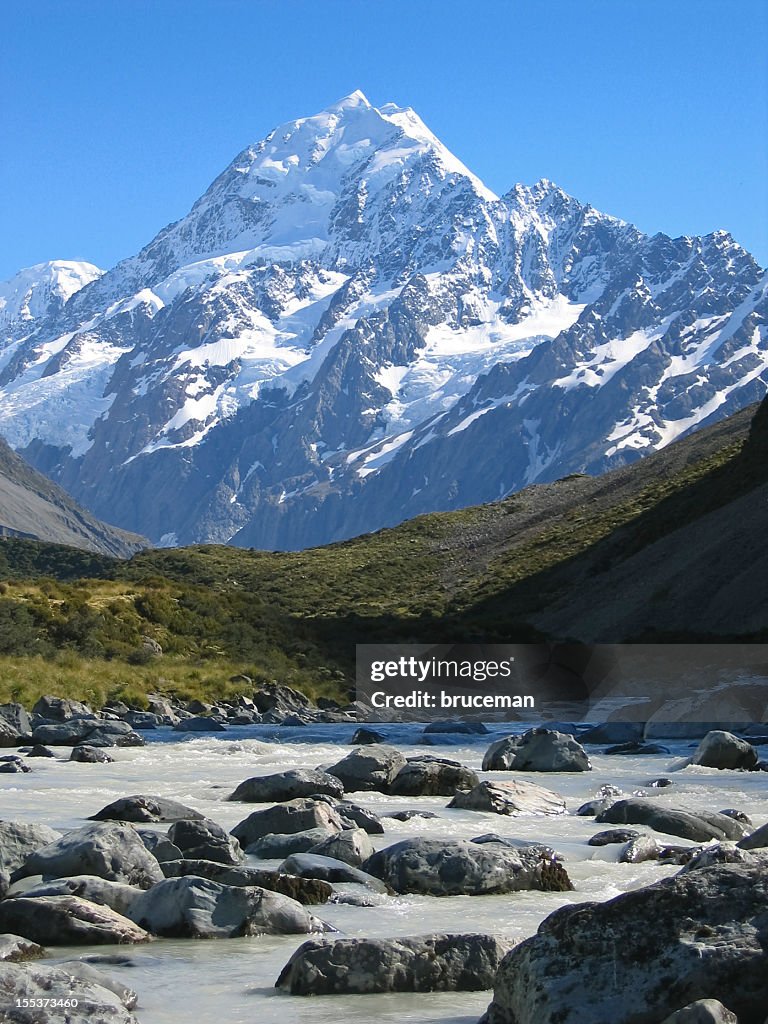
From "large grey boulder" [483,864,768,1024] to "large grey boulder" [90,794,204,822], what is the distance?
33.3 feet

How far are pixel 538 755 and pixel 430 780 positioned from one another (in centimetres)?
610

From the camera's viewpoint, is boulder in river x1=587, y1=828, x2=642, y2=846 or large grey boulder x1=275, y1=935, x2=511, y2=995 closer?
large grey boulder x1=275, y1=935, x2=511, y2=995

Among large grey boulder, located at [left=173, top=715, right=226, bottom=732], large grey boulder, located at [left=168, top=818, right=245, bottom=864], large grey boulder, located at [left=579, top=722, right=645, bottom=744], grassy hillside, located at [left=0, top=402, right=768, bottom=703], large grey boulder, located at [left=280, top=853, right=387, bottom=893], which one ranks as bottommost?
large grey boulder, located at [left=579, top=722, right=645, bottom=744]

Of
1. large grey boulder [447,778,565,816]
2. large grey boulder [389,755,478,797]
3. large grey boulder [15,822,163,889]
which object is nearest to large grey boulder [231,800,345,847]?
large grey boulder [15,822,163,889]

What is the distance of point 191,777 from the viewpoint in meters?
26.1

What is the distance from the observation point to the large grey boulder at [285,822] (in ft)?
57.4

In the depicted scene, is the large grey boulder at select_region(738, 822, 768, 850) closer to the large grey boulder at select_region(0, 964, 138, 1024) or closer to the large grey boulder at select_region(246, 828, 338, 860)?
the large grey boulder at select_region(246, 828, 338, 860)

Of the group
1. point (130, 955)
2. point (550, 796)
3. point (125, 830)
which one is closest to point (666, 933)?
point (130, 955)

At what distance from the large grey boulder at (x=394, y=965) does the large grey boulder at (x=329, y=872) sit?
3601mm

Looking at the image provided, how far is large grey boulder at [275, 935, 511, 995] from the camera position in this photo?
10.5 m

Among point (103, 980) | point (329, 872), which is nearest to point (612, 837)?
point (329, 872)

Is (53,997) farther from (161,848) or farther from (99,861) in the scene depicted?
(161,848)

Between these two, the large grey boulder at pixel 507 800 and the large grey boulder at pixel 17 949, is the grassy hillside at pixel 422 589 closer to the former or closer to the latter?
the large grey boulder at pixel 507 800

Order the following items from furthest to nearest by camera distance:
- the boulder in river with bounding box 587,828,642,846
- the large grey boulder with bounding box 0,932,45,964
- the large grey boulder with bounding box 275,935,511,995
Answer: the boulder in river with bounding box 587,828,642,846 → the large grey boulder with bounding box 0,932,45,964 → the large grey boulder with bounding box 275,935,511,995
